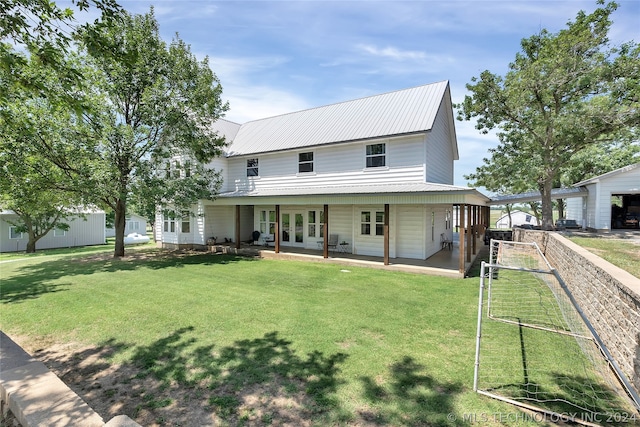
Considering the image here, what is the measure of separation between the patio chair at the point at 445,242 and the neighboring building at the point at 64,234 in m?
25.3

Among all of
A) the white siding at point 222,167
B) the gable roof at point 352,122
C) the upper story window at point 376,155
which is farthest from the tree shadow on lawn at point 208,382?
the white siding at point 222,167

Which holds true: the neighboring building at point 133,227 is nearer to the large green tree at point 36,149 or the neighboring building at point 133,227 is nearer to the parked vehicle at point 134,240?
the parked vehicle at point 134,240

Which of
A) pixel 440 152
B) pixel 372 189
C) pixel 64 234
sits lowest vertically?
pixel 64 234

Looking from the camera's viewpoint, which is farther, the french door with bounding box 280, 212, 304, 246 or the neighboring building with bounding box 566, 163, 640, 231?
the neighboring building with bounding box 566, 163, 640, 231

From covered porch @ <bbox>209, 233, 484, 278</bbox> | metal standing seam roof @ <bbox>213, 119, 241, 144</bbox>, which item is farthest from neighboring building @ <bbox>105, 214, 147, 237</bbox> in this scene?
covered porch @ <bbox>209, 233, 484, 278</bbox>

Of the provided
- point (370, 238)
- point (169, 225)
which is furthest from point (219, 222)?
point (370, 238)

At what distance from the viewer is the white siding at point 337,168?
1275cm

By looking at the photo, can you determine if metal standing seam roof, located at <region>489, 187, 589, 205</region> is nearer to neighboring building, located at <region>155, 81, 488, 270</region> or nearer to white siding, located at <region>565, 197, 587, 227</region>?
white siding, located at <region>565, 197, 587, 227</region>

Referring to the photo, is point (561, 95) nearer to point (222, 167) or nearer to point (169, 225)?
point (222, 167)

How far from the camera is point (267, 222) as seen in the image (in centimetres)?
1786

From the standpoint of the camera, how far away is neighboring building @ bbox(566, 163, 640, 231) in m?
17.4

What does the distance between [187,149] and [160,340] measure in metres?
12.4

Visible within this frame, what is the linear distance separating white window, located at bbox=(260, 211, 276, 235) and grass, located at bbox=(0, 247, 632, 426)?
7.38 meters

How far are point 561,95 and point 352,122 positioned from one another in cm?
1132
